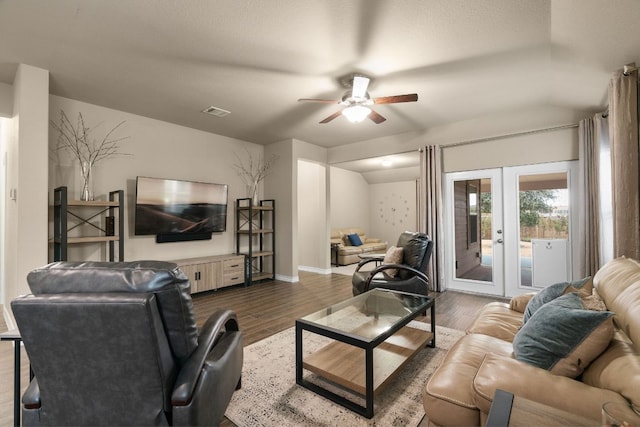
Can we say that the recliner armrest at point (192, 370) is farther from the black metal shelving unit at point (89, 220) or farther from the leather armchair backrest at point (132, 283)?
the black metal shelving unit at point (89, 220)

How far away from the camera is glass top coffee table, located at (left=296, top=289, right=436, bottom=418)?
1.82 metres

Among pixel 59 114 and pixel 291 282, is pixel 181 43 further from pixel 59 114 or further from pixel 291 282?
pixel 291 282

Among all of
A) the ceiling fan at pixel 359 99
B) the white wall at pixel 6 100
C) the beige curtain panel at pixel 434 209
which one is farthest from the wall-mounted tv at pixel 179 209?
the beige curtain panel at pixel 434 209

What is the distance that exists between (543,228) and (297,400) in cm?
406

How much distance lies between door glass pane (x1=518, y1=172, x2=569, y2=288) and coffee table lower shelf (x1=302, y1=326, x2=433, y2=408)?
103 inches

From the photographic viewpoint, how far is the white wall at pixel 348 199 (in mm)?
8422

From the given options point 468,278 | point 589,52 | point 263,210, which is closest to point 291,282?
point 263,210

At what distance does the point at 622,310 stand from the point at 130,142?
533 centimetres

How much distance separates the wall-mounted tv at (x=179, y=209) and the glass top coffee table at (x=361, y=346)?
3.16m

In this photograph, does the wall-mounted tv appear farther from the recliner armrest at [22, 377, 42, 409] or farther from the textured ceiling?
the recliner armrest at [22, 377, 42, 409]

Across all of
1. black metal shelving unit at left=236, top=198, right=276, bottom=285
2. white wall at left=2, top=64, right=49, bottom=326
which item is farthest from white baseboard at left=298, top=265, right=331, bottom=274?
white wall at left=2, top=64, right=49, bottom=326

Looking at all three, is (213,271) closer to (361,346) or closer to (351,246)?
(361,346)

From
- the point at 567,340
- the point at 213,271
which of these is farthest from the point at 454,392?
the point at 213,271

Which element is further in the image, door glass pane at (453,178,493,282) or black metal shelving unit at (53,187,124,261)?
door glass pane at (453,178,493,282)
